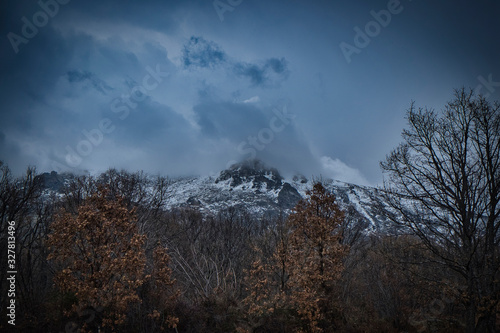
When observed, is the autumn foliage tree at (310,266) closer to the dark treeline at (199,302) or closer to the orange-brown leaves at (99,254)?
the dark treeline at (199,302)

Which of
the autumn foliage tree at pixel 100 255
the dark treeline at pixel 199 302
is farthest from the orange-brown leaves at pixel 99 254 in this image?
the dark treeline at pixel 199 302

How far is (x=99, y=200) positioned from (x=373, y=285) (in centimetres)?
1834

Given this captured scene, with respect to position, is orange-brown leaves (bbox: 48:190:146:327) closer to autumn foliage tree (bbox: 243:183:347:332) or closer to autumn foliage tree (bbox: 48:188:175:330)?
autumn foliage tree (bbox: 48:188:175:330)

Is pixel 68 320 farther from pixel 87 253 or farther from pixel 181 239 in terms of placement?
pixel 181 239

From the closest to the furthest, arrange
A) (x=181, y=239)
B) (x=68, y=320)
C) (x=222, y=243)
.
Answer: (x=68, y=320), (x=222, y=243), (x=181, y=239)

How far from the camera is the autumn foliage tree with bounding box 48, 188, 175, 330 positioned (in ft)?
23.7

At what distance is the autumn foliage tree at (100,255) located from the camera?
7219 mm

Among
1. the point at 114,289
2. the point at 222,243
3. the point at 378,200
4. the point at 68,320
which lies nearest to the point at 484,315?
the point at 378,200

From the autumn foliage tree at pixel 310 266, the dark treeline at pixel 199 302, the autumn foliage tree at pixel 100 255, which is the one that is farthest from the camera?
the autumn foliage tree at pixel 310 266

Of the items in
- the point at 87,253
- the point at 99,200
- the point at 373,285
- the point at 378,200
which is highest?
the point at 99,200

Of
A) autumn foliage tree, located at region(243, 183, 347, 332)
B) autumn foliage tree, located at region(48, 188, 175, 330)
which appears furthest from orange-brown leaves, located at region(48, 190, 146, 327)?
autumn foliage tree, located at region(243, 183, 347, 332)

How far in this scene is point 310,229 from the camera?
1140 cm

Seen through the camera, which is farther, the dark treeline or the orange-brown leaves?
the dark treeline

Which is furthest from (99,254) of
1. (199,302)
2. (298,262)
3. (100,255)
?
(298,262)
